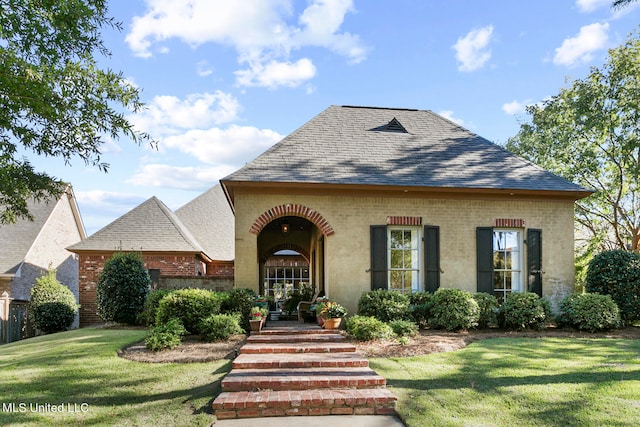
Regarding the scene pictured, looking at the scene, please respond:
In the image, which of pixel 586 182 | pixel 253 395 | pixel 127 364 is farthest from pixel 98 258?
pixel 586 182

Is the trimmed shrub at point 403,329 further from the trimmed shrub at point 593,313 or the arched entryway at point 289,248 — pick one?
the trimmed shrub at point 593,313

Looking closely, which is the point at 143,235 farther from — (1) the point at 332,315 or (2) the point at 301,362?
(2) the point at 301,362

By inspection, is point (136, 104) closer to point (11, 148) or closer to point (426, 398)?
point (11, 148)

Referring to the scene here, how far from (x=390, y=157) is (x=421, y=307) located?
4044mm

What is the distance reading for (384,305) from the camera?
1072cm

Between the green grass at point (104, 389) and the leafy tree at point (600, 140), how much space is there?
16469 mm

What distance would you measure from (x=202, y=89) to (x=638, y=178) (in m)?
16.1

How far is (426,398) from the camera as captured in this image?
5965mm

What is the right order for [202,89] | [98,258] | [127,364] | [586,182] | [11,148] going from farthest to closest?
[586,182]
[98,258]
[202,89]
[11,148]
[127,364]

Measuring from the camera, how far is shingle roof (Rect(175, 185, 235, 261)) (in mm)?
21391

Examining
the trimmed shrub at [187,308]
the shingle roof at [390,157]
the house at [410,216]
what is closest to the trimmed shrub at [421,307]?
the house at [410,216]

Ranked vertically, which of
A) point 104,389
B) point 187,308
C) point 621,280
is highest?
point 621,280

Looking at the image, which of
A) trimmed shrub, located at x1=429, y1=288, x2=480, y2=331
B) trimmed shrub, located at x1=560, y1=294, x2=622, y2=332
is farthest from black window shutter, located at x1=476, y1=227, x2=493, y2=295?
trimmed shrub, located at x1=560, y1=294, x2=622, y2=332

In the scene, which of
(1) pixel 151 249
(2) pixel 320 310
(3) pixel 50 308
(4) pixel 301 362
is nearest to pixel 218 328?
(2) pixel 320 310
